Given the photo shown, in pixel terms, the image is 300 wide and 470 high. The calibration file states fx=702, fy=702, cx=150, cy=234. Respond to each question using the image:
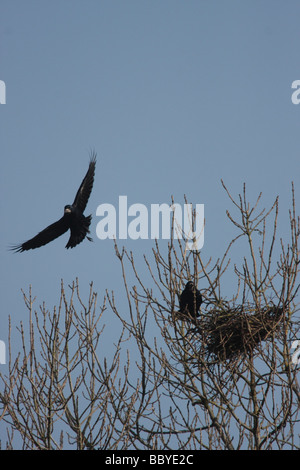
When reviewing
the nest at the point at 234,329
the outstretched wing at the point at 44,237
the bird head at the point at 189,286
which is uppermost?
the outstretched wing at the point at 44,237

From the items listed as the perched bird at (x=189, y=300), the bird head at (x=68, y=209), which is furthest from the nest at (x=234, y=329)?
the bird head at (x=68, y=209)

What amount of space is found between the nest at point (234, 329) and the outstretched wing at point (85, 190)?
467cm

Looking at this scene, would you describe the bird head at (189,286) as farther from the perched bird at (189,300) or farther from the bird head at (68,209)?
the bird head at (68,209)

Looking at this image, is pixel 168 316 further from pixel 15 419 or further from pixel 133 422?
pixel 15 419

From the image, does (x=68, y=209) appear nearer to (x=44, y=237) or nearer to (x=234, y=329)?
(x=44, y=237)

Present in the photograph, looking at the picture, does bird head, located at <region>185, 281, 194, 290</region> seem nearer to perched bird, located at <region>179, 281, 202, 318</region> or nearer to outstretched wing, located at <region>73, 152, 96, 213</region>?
perched bird, located at <region>179, 281, 202, 318</region>

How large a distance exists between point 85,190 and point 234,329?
508 centimetres

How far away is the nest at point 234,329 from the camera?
22.2 feet

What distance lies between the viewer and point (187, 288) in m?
7.14

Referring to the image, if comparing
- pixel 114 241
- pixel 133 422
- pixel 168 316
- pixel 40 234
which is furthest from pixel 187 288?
pixel 40 234

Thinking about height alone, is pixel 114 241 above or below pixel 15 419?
above

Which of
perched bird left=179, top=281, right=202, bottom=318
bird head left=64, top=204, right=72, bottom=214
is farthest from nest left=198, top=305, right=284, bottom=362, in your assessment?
bird head left=64, top=204, right=72, bottom=214
